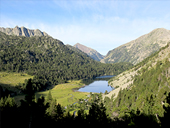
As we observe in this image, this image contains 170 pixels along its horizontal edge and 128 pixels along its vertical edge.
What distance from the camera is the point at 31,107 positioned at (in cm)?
3600

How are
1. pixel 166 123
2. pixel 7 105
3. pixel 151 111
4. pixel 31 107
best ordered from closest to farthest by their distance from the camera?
pixel 166 123, pixel 151 111, pixel 31 107, pixel 7 105

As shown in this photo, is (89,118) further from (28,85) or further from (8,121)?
(8,121)

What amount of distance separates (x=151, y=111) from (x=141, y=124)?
9.81 metres

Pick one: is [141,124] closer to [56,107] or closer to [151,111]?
[151,111]

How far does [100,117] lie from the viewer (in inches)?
1587

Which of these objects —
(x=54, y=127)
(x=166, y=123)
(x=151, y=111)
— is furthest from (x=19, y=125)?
(x=166, y=123)

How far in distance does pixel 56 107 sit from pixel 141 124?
4390 cm

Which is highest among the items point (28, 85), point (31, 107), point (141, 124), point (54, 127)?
point (28, 85)

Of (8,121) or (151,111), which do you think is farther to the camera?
(8,121)

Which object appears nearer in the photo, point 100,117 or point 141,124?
point 141,124

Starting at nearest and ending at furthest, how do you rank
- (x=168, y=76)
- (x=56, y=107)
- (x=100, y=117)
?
(x=100, y=117) → (x=56, y=107) → (x=168, y=76)

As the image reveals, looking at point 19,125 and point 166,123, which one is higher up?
point 166,123

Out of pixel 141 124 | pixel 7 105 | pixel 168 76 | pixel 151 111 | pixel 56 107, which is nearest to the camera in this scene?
Answer: pixel 141 124

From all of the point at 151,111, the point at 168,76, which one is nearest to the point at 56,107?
the point at 151,111
